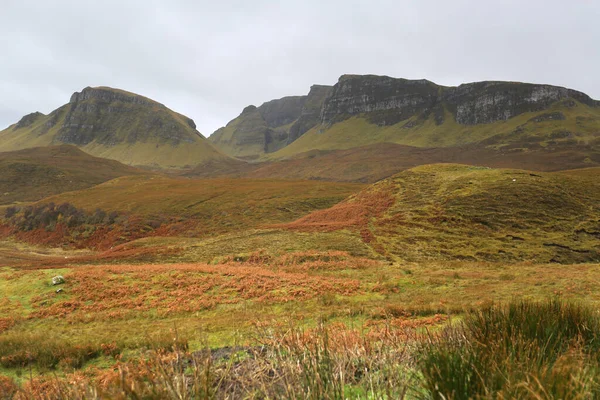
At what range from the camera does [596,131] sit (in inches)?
5049

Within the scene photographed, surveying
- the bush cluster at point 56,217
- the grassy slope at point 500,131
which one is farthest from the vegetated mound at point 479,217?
the grassy slope at point 500,131

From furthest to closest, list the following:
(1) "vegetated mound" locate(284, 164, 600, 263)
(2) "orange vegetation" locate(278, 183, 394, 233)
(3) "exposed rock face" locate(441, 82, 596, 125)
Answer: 1. (3) "exposed rock face" locate(441, 82, 596, 125)
2. (2) "orange vegetation" locate(278, 183, 394, 233)
3. (1) "vegetated mound" locate(284, 164, 600, 263)

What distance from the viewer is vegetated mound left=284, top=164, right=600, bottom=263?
26.7 m

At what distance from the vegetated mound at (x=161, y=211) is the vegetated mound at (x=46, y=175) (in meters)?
27.7

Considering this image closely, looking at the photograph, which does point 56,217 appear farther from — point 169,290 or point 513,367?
point 513,367

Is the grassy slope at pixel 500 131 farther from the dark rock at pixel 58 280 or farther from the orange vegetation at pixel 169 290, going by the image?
the dark rock at pixel 58 280

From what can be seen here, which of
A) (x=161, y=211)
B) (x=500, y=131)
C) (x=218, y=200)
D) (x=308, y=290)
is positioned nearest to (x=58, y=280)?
(x=308, y=290)

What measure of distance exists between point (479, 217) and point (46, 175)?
353ft

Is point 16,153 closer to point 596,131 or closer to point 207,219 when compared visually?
point 207,219

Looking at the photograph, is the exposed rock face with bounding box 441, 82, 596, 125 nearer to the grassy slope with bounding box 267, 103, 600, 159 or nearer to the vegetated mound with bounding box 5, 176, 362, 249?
the grassy slope with bounding box 267, 103, 600, 159

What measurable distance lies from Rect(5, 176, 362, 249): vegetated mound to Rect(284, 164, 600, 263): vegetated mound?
13697mm

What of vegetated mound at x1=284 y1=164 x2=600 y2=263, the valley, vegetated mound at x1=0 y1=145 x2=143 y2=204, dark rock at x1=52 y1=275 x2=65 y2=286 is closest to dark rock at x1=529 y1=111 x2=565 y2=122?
the valley

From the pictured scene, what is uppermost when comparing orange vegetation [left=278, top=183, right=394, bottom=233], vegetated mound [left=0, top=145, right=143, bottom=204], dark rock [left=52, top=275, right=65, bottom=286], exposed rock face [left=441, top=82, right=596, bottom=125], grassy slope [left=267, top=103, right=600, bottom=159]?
exposed rock face [left=441, top=82, right=596, bottom=125]

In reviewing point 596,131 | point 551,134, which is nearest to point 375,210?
point 551,134
